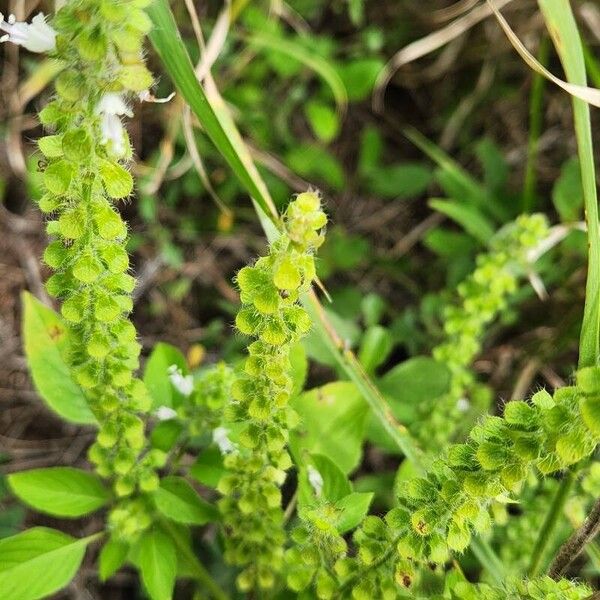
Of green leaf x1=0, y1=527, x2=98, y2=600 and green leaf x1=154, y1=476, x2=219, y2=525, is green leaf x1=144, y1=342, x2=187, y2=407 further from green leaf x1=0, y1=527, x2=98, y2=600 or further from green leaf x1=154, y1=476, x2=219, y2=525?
green leaf x1=0, y1=527, x2=98, y2=600

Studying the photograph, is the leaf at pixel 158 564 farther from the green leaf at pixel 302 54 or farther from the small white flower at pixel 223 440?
the green leaf at pixel 302 54

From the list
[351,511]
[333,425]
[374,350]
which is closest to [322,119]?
[374,350]

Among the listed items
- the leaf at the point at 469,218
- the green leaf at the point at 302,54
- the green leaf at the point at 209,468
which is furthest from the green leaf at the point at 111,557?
the green leaf at the point at 302,54

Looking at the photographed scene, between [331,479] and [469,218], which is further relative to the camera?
[469,218]

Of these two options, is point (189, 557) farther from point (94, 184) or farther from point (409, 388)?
point (94, 184)

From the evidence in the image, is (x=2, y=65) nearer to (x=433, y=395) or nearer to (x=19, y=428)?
(x=19, y=428)

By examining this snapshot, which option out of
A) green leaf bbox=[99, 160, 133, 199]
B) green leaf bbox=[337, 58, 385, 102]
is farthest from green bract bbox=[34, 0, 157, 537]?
green leaf bbox=[337, 58, 385, 102]
